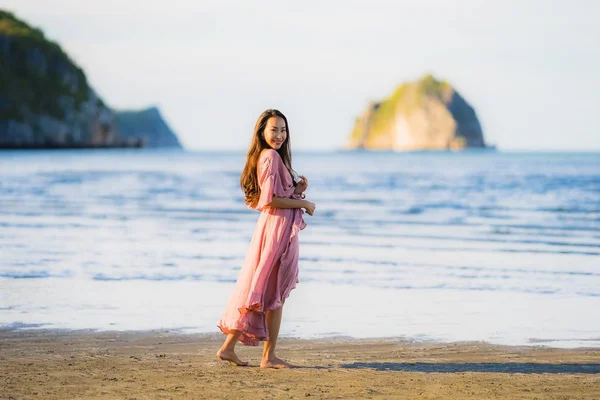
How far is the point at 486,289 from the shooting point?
10.7 m

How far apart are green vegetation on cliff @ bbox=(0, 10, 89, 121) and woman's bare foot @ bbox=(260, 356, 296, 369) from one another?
501ft

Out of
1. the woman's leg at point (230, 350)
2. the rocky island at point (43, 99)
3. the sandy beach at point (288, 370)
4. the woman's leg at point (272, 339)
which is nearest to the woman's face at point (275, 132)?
the woman's leg at point (272, 339)

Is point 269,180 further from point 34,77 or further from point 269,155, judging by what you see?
point 34,77

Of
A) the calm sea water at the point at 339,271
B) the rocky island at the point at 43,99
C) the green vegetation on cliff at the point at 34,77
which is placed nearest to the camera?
the calm sea water at the point at 339,271

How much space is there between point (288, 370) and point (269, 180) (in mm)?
1262

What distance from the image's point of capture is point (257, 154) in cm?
663

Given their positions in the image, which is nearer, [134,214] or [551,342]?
[551,342]

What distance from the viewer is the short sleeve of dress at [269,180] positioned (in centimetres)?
647

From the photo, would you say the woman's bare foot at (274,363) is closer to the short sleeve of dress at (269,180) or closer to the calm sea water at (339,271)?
the short sleeve of dress at (269,180)

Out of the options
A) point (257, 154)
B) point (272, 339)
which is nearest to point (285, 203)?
point (257, 154)

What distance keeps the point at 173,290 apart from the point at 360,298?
200cm

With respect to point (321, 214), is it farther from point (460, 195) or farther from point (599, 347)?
point (599, 347)

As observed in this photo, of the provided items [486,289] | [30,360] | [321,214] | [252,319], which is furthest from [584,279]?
[321,214]

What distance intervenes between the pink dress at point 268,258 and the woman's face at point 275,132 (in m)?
0.06
